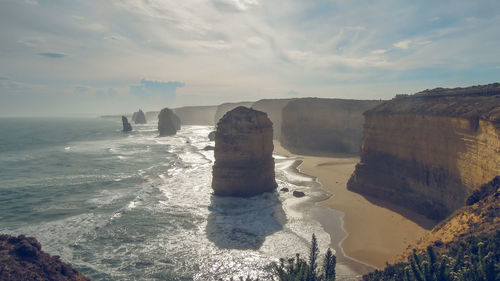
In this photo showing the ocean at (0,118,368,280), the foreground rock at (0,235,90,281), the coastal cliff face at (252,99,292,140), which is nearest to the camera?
the foreground rock at (0,235,90,281)

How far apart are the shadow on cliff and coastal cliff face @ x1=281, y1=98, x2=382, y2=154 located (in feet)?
95.5

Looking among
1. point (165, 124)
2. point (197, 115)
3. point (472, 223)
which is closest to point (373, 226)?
point (472, 223)

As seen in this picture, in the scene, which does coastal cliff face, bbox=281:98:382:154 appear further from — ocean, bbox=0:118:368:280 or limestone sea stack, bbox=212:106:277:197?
limestone sea stack, bbox=212:106:277:197

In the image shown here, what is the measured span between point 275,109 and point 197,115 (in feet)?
370

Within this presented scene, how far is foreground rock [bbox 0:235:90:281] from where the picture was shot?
6.65 metres

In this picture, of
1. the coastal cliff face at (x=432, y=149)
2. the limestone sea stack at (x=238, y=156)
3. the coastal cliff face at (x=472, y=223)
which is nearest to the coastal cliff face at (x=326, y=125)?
the coastal cliff face at (x=432, y=149)

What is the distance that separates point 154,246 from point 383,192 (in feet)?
59.8

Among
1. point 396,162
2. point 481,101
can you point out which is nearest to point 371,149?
point 396,162

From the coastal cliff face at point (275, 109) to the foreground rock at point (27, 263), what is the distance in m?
69.6

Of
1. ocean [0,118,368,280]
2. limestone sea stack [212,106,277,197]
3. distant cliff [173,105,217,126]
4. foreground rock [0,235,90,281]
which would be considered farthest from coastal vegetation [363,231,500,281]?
distant cliff [173,105,217,126]

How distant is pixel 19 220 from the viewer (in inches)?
832

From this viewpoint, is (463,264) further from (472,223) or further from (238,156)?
(238,156)

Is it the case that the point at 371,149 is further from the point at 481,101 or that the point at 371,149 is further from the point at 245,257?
the point at 245,257

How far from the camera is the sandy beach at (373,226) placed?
16016 millimetres
